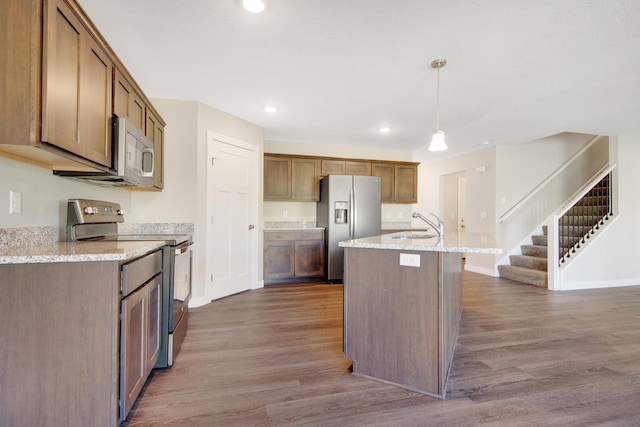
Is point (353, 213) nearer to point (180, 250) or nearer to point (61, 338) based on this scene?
point (180, 250)

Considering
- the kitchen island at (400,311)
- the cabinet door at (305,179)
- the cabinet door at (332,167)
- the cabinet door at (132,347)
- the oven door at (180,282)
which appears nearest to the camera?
the cabinet door at (132,347)

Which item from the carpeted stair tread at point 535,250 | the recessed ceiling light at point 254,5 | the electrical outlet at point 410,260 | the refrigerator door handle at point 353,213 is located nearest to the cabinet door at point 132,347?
the electrical outlet at point 410,260

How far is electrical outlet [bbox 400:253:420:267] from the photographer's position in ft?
5.91

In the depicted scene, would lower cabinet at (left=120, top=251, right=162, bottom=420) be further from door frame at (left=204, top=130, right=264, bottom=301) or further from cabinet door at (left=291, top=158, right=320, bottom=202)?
cabinet door at (left=291, top=158, right=320, bottom=202)

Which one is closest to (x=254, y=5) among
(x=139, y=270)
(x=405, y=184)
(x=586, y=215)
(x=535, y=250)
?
(x=139, y=270)

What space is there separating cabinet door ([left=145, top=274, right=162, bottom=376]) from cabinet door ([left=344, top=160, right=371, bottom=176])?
12.4 ft

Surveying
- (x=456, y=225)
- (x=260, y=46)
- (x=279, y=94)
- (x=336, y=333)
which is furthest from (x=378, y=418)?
(x=456, y=225)

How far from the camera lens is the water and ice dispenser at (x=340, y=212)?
4.70m

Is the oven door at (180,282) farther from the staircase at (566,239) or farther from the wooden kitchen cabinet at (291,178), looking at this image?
the staircase at (566,239)

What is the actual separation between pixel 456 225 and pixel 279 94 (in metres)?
5.80

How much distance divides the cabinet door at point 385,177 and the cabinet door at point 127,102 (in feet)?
12.3

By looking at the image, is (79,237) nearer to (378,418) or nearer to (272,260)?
(378,418)

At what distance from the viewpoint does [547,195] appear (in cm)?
548

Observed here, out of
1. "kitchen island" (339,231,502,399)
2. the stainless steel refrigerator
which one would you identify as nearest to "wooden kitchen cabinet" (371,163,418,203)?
the stainless steel refrigerator
